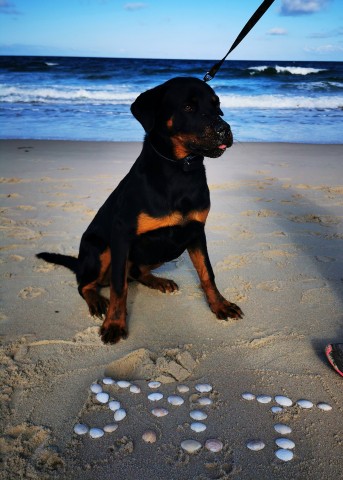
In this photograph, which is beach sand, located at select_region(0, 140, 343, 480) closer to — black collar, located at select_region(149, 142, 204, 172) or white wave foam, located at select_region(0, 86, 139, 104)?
black collar, located at select_region(149, 142, 204, 172)

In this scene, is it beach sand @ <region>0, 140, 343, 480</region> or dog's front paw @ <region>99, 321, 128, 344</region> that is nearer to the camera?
beach sand @ <region>0, 140, 343, 480</region>

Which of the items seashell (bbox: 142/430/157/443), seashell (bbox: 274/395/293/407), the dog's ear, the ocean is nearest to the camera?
seashell (bbox: 142/430/157/443)

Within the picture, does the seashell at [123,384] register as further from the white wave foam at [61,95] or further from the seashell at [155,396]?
the white wave foam at [61,95]

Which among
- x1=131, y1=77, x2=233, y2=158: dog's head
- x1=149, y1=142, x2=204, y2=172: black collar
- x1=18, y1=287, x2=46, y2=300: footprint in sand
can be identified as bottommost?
x1=18, y1=287, x2=46, y2=300: footprint in sand

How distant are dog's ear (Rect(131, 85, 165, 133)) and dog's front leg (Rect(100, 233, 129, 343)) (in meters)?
0.66

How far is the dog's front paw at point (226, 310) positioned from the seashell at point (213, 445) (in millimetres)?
1061

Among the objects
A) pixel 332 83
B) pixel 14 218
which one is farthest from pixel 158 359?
pixel 332 83

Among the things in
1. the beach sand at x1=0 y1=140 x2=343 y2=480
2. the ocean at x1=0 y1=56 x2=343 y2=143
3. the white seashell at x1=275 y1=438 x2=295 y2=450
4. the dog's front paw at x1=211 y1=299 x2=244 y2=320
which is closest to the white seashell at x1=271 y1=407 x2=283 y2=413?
the beach sand at x1=0 y1=140 x2=343 y2=480

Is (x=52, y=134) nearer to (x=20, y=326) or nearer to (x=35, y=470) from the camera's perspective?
(x=20, y=326)

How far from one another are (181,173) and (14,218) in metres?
2.54

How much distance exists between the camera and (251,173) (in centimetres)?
645

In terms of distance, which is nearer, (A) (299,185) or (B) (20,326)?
(B) (20,326)

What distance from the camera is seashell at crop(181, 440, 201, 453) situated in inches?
68.8

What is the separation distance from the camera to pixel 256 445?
1760 millimetres
